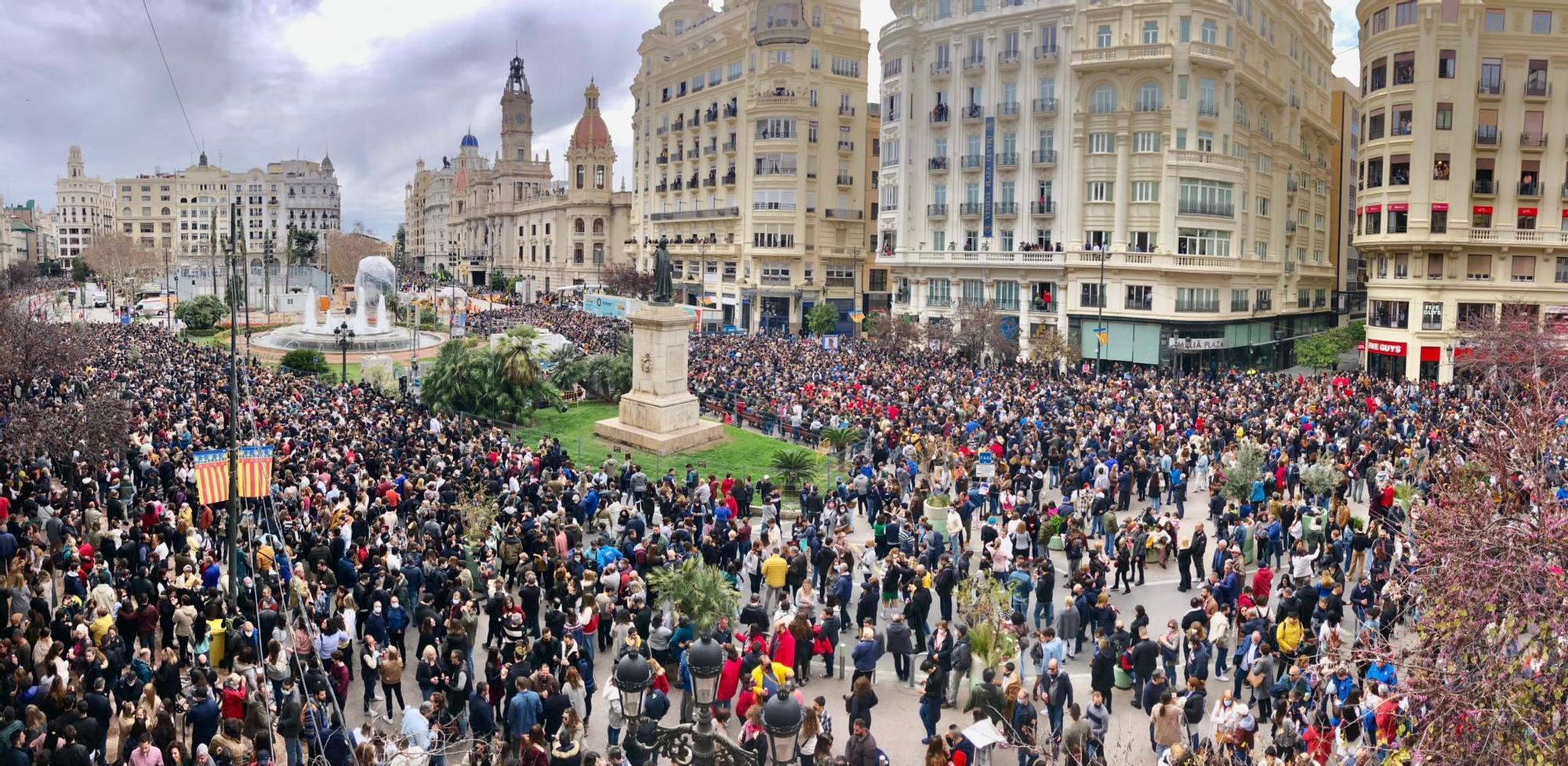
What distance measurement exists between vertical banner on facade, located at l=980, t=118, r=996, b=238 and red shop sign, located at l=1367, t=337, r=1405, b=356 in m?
17.6

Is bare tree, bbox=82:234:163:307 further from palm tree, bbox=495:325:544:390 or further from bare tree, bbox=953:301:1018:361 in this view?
bare tree, bbox=953:301:1018:361

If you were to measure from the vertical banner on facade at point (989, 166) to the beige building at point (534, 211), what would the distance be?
2133 inches

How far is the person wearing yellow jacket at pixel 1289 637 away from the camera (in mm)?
13219

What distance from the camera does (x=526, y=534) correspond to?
1697cm

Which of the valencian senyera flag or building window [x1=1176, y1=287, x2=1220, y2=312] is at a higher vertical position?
building window [x1=1176, y1=287, x2=1220, y2=312]

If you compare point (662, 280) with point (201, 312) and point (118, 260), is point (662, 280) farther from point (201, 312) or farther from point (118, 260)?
point (118, 260)

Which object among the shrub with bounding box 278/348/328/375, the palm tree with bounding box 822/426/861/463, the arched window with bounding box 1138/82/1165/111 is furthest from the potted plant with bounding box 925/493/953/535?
the arched window with bounding box 1138/82/1165/111

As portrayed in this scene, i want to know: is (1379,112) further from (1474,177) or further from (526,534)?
(526,534)

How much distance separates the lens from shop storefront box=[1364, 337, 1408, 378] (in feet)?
149

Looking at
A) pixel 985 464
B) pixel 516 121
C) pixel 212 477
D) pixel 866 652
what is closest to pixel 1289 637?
pixel 866 652

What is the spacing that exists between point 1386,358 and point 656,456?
3424cm

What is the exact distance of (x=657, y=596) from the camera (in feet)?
49.2

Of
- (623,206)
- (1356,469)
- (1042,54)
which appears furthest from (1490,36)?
(623,206)

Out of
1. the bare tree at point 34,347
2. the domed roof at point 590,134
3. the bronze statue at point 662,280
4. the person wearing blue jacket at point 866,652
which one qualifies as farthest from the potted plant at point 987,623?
the domed roof at point 590,134
